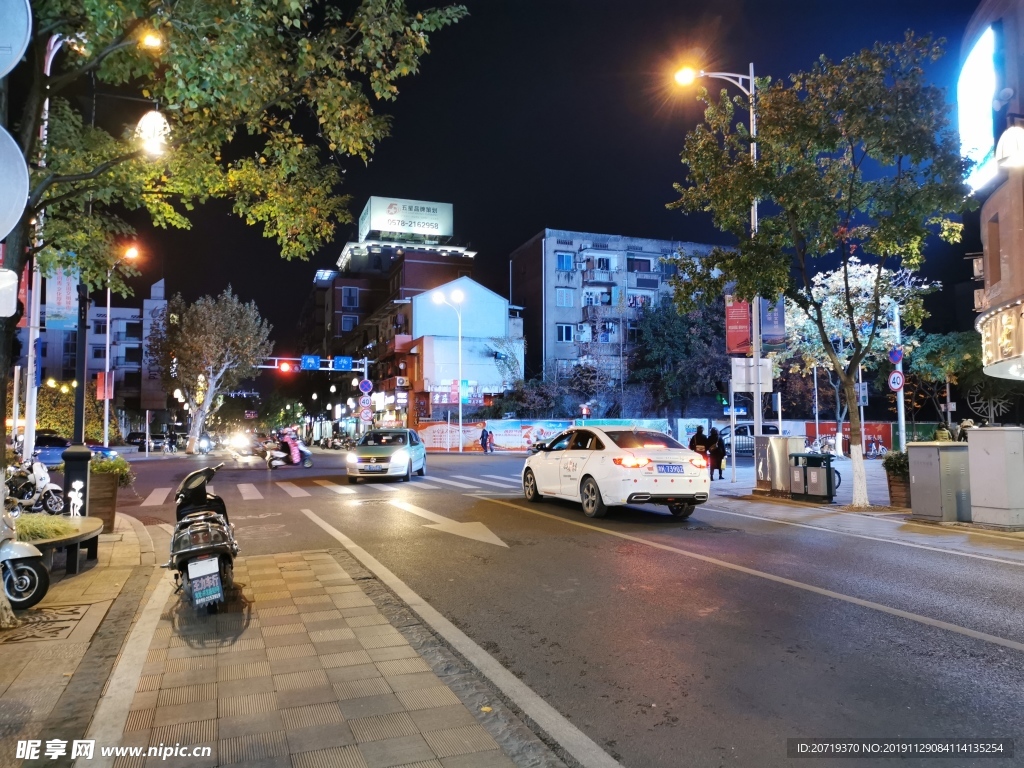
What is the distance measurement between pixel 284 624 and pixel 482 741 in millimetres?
2877

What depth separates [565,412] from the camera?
49.3 metres

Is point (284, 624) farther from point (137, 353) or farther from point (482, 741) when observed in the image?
point (137, 353)

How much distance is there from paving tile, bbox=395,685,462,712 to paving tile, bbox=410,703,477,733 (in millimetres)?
67

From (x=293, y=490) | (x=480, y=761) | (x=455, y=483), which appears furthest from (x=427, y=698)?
(x=455, y=483)

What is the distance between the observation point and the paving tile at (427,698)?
4.30 meters

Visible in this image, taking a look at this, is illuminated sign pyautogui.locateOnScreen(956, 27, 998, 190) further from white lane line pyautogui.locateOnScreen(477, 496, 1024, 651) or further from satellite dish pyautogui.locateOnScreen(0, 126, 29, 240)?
satellite dish pyautogui.locateOnScreen(0, 126, 29, 240)

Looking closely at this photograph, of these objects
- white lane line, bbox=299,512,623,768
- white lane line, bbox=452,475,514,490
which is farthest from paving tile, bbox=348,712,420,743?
white lane line, bbox=452,475,514,490

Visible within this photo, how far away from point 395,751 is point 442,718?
476mm

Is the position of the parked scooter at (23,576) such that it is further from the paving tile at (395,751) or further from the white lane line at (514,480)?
the white lane line at (514,480)

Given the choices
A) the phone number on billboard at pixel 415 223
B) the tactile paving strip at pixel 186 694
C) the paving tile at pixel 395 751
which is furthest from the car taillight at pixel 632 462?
the phone number on billboard at pixel 415 223

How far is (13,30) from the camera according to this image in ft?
14.5

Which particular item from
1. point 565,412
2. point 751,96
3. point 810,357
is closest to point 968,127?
point 751,96

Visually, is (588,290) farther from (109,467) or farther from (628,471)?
(109,467)

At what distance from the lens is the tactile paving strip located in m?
4.39
